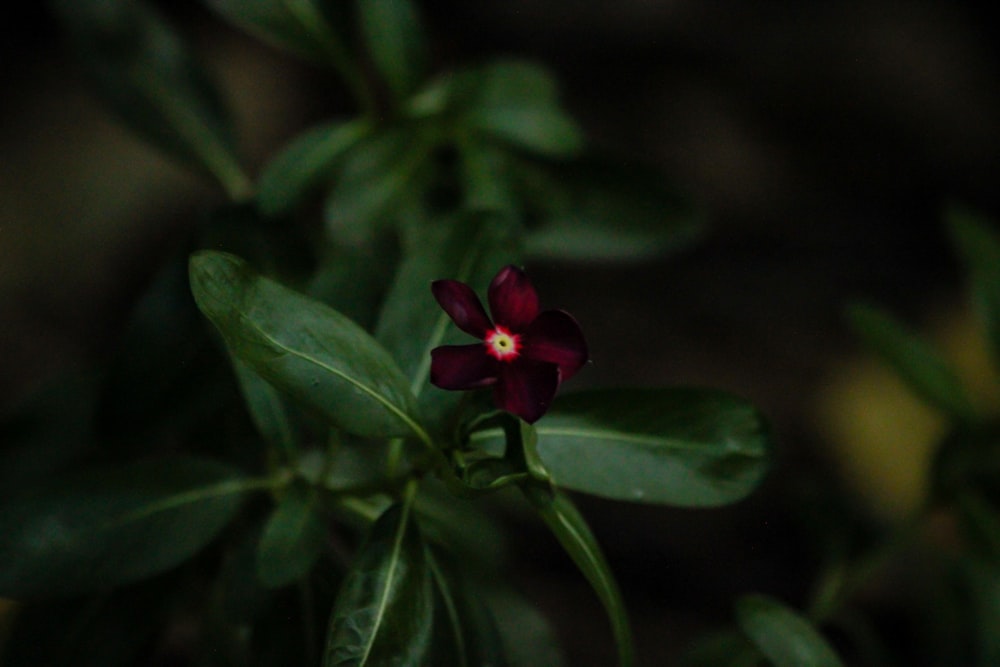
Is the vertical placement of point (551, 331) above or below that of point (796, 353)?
below

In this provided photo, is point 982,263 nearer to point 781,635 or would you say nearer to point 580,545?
point 781,635

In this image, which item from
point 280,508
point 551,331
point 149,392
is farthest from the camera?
point 149,392

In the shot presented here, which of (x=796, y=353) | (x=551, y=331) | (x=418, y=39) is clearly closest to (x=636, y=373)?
(x=796, y=353)

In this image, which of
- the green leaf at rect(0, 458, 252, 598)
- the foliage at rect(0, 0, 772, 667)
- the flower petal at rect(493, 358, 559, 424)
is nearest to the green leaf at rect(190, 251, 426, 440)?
the foliage at rect(0, 0, 772, 667)

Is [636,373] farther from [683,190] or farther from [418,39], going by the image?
[418,39]

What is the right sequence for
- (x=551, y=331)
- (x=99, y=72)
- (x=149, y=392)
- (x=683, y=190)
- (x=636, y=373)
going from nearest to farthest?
(x=551, y=331) < (x=149, y=392) < (x=99, y=72) < (x=683, y=190) < (x=636, y=373)

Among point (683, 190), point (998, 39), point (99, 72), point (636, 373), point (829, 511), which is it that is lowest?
point (829, 511)

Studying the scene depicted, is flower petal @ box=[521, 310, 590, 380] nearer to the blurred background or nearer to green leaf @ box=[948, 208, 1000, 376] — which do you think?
green leaf @ box=[948, 208, 1000, 376]
